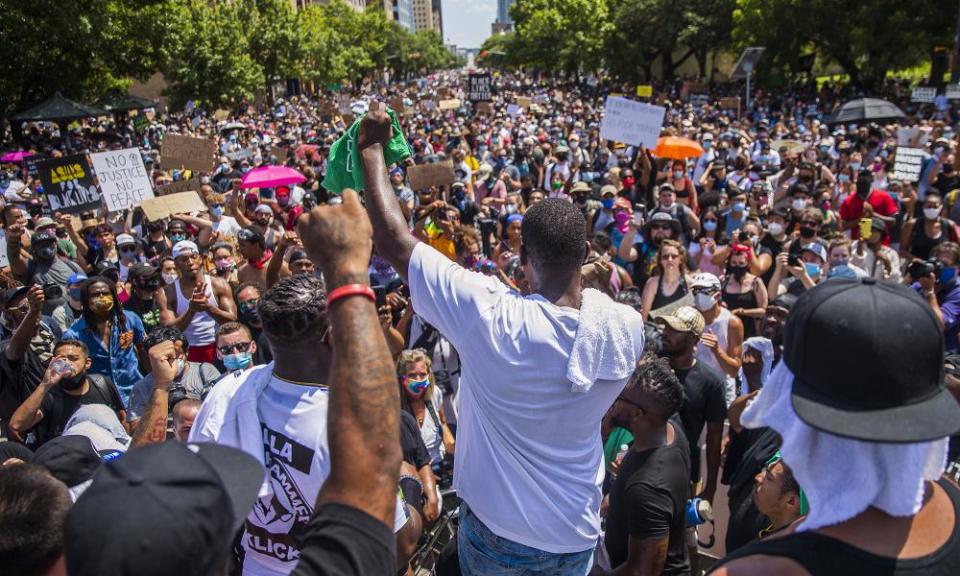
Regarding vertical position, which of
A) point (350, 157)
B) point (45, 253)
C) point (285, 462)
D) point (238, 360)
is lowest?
point (45, 253)

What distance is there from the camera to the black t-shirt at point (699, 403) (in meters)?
3.96

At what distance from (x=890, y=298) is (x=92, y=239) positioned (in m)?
9.30

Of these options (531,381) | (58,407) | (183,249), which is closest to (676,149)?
(183,249)

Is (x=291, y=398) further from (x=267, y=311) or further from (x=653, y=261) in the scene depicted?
(x=653, y=261)

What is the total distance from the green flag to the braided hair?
1.31 ft

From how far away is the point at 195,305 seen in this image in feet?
17.7

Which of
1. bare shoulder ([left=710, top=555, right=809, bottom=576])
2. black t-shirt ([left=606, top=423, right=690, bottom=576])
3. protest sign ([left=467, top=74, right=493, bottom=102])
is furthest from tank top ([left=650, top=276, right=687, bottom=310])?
protest sign ([left=467, top=74, right=493, bottom=102])

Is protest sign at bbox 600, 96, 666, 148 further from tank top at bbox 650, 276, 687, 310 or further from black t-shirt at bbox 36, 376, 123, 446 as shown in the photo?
black t-shirt at bbox 36, 376, 123, 446

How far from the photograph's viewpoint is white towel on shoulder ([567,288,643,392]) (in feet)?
6.65

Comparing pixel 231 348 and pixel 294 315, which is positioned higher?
pixel 294 315

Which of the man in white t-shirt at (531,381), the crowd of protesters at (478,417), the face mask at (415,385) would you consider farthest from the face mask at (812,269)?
the man in white t-shirt at (531,381)

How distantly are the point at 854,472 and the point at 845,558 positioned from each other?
0.16m

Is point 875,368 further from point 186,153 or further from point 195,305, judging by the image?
point 186,153

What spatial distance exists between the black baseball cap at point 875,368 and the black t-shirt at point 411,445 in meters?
2.09
